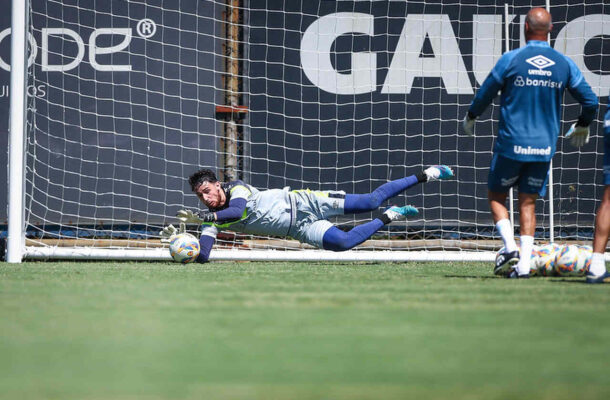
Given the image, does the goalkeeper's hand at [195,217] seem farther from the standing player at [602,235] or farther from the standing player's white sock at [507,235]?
the standing player at [602,235]

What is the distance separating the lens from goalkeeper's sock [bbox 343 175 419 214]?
6.70 m

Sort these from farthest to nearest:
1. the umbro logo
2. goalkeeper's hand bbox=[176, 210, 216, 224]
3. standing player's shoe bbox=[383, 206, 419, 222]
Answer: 1. standing player's shoe bbox=[383, 206, 419, 222]
2. goalkeeper's hand bbox=[176, 210, 216, 224]
3. the umbro logo

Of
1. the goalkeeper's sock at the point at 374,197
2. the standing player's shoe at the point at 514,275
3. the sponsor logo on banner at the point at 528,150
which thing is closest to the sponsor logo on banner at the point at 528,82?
the sponsor logo on banner at the point at 528,150

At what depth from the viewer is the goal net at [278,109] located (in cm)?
792

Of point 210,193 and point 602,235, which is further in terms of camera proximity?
point 210,193

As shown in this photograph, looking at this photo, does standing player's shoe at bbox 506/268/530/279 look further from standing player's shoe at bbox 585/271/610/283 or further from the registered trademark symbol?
the registered trademark symbol

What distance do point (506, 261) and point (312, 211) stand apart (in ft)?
7.01

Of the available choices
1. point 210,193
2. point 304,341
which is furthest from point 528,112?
point 304,341

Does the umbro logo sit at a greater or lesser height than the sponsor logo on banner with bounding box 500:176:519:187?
greater

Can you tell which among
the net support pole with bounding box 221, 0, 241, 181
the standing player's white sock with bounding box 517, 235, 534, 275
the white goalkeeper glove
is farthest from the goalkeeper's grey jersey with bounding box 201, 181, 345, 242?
the standing player's white sock with bounding box 517, 235, 534, 275

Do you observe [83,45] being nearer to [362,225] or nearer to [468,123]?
[362,225]

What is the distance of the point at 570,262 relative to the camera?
5051 millimetres

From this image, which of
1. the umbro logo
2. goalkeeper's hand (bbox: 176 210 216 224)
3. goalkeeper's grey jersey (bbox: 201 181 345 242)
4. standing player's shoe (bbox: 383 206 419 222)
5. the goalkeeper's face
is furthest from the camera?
standing player's shoe (bbox: 383 206 419 222)

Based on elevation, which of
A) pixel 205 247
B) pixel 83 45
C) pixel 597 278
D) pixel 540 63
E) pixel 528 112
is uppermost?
pixel 83 45
